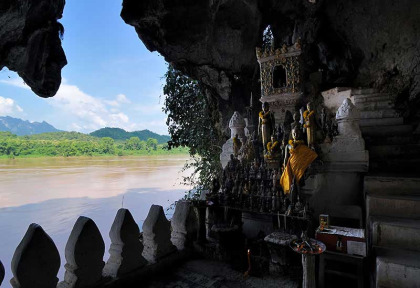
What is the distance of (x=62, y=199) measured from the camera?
17.1m

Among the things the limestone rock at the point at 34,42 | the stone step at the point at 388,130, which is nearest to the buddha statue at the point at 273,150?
the stone step at the point at 388,130

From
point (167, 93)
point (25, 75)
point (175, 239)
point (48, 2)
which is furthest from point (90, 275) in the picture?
point (167, 93)

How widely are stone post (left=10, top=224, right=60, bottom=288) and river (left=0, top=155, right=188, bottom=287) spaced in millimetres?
10604

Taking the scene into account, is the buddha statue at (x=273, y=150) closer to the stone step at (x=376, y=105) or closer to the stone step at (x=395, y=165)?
the stone step at (x=395, y=165)

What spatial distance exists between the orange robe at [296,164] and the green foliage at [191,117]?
9.98m

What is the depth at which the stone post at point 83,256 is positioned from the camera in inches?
97.7

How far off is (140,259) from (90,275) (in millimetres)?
707

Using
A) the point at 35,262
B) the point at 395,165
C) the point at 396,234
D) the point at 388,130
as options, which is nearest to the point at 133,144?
the point at 388,130

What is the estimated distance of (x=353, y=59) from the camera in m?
13.2

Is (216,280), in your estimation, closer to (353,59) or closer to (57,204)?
(353,59)

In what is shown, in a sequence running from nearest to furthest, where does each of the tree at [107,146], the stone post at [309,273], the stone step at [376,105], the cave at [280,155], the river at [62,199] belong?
the stone post at [309,273], the cave at [280,155], the stone step at [376,105], the river at [62,199], the tree at [107,146]

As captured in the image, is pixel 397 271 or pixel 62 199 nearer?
pixel 397 271

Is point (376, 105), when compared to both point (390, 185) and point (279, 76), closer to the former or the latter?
point (279, 76)

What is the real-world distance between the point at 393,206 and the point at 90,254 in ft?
14.8
